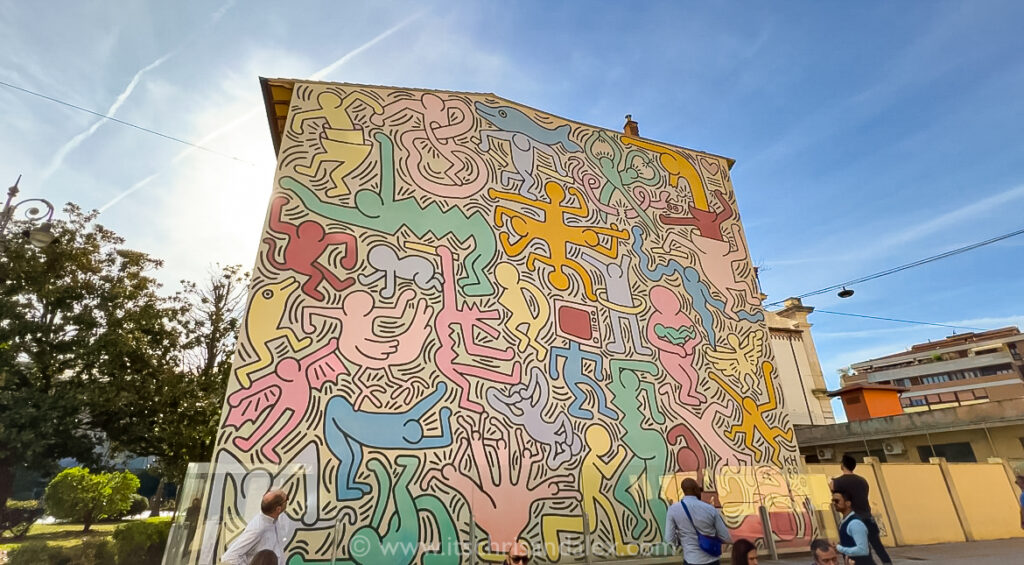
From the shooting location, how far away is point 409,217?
9.15 meters

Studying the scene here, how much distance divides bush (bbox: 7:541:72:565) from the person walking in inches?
508

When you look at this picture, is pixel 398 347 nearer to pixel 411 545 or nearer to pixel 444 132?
pixel 411 545

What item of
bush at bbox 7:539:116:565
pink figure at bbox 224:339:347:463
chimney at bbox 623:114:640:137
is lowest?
bush at bbox 7:539:116:565

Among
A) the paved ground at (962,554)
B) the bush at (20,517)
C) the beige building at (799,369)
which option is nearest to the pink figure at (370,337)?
the paved ground at (962,554)

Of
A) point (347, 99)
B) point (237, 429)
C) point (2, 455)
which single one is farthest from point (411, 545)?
point (2, 455)

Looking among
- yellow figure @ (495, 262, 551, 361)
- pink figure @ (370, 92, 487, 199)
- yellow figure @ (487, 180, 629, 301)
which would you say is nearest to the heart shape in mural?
yellow figure @ (487, 180, 629, 301)

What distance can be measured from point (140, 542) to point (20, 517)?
12.2 metres

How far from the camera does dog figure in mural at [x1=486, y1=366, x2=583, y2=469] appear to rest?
8.34m

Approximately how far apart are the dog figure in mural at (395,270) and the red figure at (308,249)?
0.33m

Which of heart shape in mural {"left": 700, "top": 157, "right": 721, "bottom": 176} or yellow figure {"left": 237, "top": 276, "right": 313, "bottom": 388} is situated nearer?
yellow figure {"left": 237, "top": 276, "right": 313, "bottom": 388}

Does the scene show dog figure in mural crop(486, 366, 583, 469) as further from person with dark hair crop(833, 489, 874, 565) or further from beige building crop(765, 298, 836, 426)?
beige building crop(765, 298, 836, 426)

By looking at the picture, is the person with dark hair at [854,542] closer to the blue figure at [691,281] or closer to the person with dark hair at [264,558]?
the person with dark hair at [264,558]

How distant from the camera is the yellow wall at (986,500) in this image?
424 inches

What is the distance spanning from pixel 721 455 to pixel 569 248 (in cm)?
498
